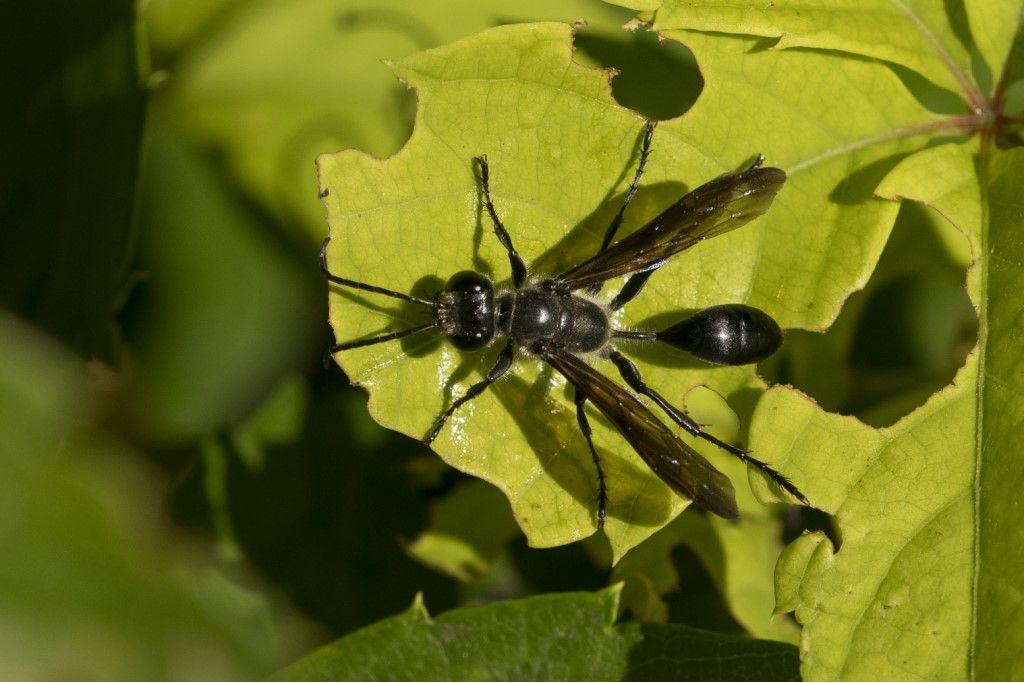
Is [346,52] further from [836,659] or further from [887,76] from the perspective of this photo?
[836,659]

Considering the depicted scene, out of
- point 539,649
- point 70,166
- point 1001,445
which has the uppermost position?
point 70,166

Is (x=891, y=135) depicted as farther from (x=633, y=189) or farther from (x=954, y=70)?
(x=633, y=189)

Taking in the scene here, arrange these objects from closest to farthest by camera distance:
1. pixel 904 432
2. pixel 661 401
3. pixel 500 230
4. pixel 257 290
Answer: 1. pixel 904 432
2. pixel 500 230
3. pixel 661 401
4. pixel 257 290

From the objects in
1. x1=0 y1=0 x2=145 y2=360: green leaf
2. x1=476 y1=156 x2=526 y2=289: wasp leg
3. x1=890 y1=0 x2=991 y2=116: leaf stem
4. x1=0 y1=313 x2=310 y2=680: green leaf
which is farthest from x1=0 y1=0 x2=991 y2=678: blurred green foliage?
x1=0 y1=313 x2=310 y2=680: green leaf

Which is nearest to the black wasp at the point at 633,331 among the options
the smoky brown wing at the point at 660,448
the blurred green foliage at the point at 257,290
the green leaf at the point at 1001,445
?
the smoky brown wing at the point at 660,448

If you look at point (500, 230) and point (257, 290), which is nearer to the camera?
point (500, 230)

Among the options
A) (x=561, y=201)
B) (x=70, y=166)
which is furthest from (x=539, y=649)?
(x=70, y=166)

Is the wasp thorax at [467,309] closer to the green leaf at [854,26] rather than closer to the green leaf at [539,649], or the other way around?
the green leaf at [539,649]
